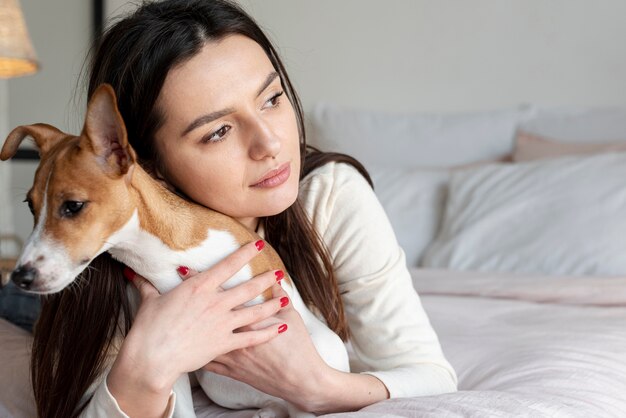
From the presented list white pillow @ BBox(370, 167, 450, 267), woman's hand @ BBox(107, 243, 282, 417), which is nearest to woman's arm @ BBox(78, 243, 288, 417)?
woman's hand @ BBox(107, 243, 282, 417)

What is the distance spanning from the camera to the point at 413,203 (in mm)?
2613

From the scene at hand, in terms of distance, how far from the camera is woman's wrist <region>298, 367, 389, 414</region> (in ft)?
3.73

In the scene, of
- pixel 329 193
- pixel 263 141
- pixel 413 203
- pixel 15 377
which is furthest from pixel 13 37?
pixel 263 141

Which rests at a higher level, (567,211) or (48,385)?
(48,385)

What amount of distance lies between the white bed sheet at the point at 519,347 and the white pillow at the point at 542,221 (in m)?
0.18

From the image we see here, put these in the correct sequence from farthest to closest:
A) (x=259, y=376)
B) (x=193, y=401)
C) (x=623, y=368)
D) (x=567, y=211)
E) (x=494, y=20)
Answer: (x=494, y=20)
(x=567, y=211)
(x=623, y=368)
(x=193, y=401)
(x=259, y=376)

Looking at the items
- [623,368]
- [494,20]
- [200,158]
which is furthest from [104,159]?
[494,20]

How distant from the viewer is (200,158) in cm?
121

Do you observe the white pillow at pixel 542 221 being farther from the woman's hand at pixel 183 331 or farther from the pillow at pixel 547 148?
the woman's hand at pixel 183 331

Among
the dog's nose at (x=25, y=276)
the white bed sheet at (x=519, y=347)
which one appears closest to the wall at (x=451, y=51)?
the white bed sheet at (x=519, y=347)

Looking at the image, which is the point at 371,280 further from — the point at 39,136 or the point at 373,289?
the point at 39,136

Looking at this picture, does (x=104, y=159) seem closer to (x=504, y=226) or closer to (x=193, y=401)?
(x=193, y=401)

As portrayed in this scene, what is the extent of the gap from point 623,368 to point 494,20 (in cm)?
192

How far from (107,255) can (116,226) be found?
0.15m
